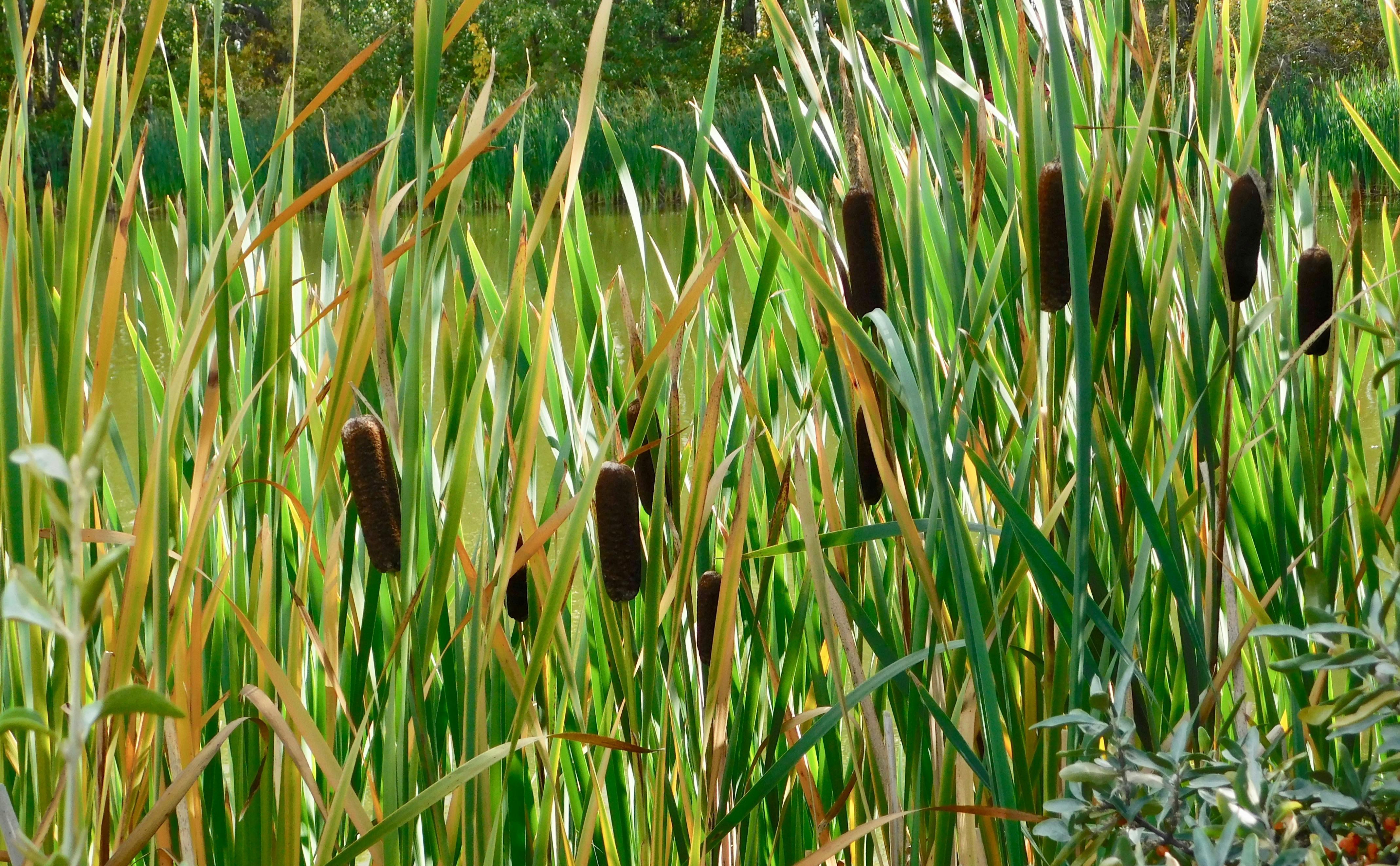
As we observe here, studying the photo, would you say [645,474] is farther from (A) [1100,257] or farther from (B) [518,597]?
(A) [1100,257]

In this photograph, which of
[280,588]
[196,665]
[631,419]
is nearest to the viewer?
[196,665]

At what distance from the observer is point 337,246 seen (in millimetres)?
963

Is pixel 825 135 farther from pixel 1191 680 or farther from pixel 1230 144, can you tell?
pixel 1191 680

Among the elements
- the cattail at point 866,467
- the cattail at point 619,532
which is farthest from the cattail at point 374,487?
the cattail at point 866,467

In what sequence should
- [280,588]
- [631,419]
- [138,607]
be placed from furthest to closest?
[631,419]
[280,588]
[138,607]

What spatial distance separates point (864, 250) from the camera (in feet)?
2.27

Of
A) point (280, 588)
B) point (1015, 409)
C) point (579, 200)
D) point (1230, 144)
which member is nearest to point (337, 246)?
point (579, 200)

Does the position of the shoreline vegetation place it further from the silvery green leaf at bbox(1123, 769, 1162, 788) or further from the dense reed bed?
the silvery green leaf at bbox(1123, 769, 1162, 788)

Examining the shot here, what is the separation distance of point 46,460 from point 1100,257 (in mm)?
624

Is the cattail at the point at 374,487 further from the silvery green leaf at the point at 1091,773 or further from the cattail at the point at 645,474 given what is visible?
the silvery green leaf at the point at 1091,773

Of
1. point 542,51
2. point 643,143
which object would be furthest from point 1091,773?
point 542,51

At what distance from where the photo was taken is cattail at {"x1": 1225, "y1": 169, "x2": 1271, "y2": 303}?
659mm

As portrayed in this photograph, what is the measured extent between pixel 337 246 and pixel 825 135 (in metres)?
0.48

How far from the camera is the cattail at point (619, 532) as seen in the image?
614 millimetres
